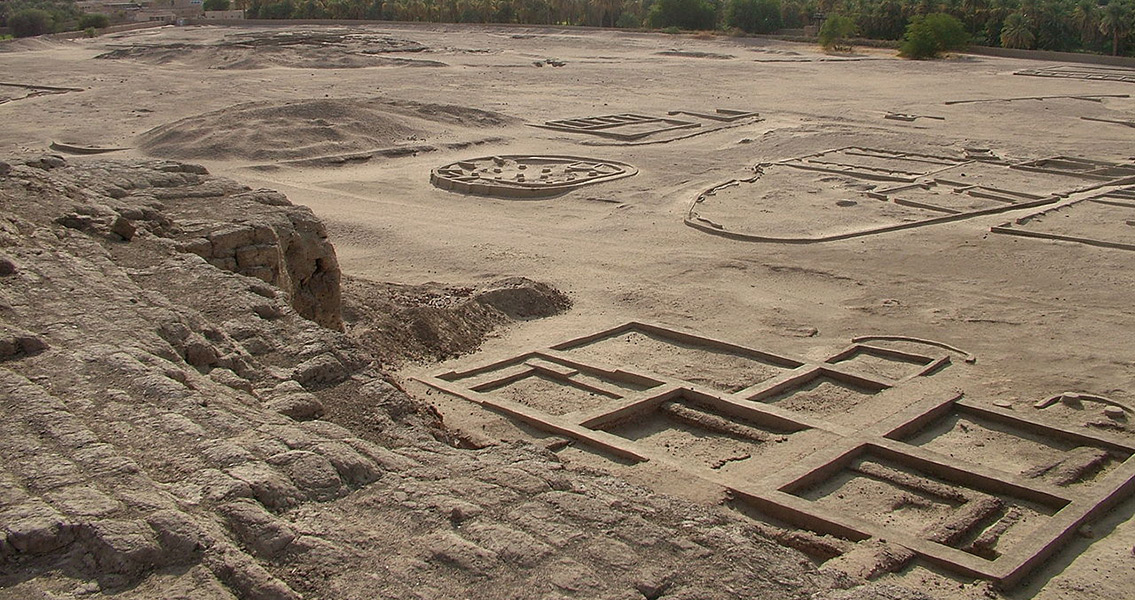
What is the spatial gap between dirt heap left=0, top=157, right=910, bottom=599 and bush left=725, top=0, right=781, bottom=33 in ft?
153

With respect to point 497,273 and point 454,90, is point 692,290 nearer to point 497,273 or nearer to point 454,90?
point 497,273

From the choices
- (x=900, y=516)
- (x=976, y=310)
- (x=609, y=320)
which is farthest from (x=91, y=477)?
(x=976, y=310)

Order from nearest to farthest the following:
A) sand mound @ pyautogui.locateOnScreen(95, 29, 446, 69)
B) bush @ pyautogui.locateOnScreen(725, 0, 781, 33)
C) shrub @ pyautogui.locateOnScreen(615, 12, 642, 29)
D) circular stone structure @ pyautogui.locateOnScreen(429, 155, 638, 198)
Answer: circular stone structure @ pyautogui.locateOnScreen(429, 155, 638, 198)
sand mound @ pyautogui.locateOnScreen(95, 29, 446, 69)
bush @ pyautogui.locateOnScreen(725, 0, 781, 33)
shrub @ pyautogui.locateOnScreen(615, 12, 642, 29)

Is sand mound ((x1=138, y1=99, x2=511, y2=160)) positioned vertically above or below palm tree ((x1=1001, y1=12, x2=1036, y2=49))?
below

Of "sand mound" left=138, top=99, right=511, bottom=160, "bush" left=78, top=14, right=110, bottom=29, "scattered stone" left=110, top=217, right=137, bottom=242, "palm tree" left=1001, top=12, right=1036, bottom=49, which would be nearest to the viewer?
"scattered stone" left=110, top=217, right=137, bottom=242

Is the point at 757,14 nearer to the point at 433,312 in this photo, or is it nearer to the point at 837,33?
the point at 837,33

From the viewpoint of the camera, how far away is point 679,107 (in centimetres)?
2867

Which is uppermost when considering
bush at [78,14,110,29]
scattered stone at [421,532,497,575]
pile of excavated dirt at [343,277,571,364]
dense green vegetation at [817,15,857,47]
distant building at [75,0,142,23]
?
dense green vegetation at [817,15,857,47]

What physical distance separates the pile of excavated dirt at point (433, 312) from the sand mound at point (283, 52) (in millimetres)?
A: 28355

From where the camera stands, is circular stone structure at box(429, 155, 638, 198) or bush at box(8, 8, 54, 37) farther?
bush at box(8, 8, 54, 37)

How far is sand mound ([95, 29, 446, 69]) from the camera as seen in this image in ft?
131

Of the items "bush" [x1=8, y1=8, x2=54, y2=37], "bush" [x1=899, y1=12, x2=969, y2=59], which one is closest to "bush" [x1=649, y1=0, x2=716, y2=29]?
"bush" [x1=899, y1=12, x2=969, y2=59]

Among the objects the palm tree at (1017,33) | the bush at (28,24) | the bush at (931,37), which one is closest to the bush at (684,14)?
the bush at (931,37)

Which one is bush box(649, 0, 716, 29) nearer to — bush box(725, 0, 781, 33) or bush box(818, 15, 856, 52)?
bush box(725, 0, 781, 33)
